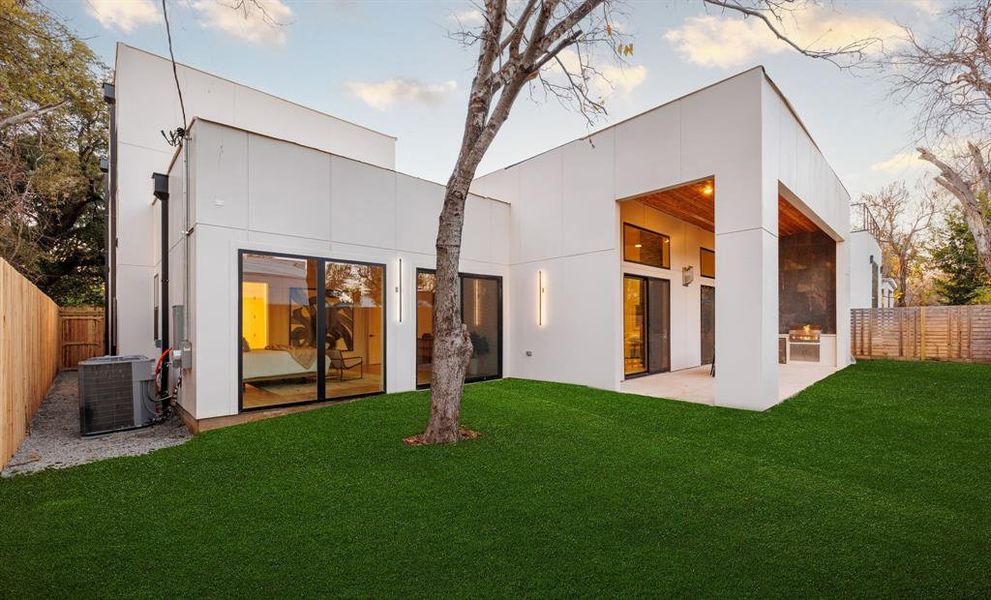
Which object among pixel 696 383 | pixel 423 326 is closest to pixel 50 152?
pixel 423 326

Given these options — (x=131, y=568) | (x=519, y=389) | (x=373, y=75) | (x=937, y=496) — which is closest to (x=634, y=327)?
(x=519, y=389)

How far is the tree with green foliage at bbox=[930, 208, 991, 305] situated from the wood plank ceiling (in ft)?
40.1

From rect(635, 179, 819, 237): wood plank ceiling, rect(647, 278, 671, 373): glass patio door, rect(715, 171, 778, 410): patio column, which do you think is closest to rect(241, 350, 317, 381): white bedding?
rect(715, 171, 778, 410): patio column

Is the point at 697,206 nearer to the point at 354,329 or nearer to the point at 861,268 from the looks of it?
→ the point at 354,329

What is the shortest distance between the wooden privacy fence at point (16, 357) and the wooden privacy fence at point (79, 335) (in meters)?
7.57

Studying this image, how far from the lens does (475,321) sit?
8250 millimetres

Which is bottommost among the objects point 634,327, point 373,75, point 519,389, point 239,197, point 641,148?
point 519,389

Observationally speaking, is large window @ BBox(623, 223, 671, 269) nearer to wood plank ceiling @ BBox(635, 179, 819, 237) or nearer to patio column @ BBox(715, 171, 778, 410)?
wood plank ceiling @ BBox(635, 179, 819, 237)

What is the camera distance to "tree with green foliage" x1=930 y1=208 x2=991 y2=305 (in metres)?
17.1

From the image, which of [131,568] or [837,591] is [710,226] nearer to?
[837,591]

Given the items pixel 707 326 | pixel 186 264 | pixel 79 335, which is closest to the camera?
pixel 186 264

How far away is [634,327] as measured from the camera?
29.0ft

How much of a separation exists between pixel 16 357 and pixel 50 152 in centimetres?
586

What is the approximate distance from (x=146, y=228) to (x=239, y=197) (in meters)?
5.19
